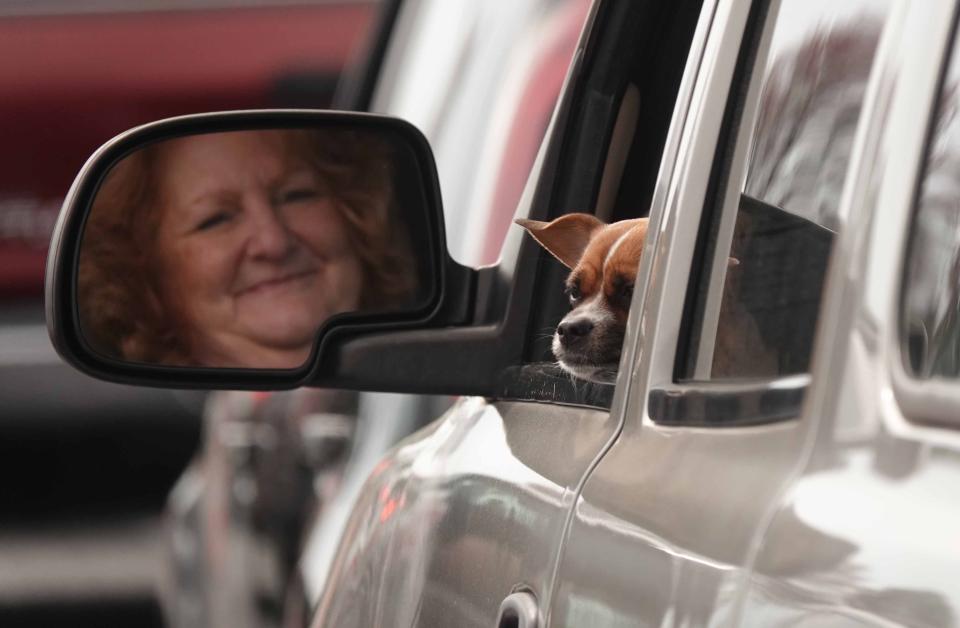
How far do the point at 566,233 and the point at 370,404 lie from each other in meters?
4.31

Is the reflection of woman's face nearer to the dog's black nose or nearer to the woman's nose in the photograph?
the woman's nose

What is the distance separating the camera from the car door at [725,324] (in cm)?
167

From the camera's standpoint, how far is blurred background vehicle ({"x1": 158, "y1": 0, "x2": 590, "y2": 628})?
552 cm

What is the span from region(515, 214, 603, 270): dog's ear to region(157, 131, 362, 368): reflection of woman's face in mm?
337

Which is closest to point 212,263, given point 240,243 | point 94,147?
point 240,243

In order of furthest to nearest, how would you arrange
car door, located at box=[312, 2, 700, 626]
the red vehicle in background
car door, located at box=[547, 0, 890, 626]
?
the red vehicle in background, car door, located at box=[312, 2, 700, 626], car door, located at box=[547, 0, 890, 626]

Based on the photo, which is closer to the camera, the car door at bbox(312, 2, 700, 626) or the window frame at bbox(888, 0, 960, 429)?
the window frame at bbox(888, 0, 960, 429)

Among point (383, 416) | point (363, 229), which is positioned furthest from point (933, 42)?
point (383, 416)

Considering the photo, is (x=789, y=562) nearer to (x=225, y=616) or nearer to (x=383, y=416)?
(x=383, y=416)

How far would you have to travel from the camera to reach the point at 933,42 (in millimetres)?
1577

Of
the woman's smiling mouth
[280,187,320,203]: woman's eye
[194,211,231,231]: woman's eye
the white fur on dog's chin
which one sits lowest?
the woman's smiling mouth

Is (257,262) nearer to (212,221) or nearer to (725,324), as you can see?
(212,221)

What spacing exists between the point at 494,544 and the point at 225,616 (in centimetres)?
675

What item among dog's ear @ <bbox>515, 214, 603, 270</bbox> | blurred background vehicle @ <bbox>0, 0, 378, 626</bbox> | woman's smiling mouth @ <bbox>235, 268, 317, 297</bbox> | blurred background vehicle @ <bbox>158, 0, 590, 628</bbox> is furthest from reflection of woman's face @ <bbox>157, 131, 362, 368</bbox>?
blurred background vehicle @ <bbox>0, 0, 378, 626</bbox>
